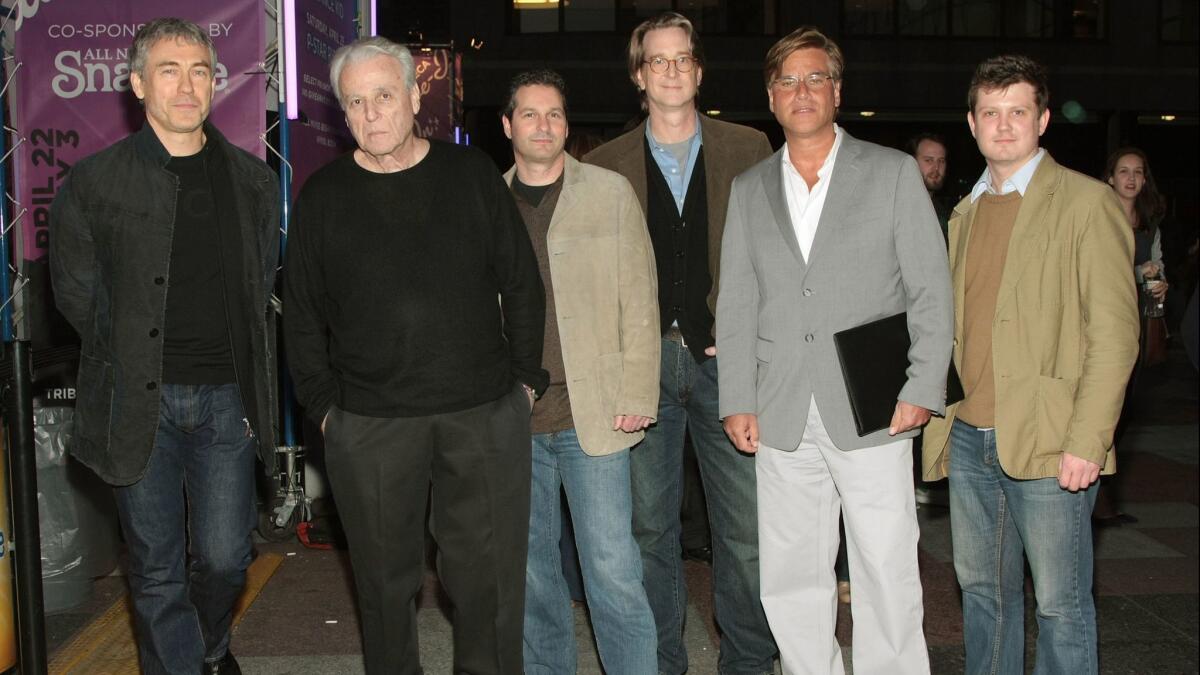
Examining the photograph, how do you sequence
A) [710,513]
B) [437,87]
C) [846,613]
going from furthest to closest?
[437,87]
[846,613]
[710,513]

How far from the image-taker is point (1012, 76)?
362 cm

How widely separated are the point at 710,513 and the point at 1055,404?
1333 millimetres

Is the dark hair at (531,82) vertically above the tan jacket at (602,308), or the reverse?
the dark hair at (531,82)

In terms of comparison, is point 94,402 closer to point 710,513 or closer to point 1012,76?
point 710,513

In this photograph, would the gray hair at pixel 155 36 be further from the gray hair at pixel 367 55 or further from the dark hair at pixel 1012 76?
the dark hair at pixel 1012 76

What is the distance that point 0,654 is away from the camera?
421 centimetres

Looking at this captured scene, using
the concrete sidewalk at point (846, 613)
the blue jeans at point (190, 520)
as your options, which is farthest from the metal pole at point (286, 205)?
the blue jeans at point (190, 520)

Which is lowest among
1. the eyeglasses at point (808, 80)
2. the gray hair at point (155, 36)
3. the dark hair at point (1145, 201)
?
the dark hair at point (1145, 201)

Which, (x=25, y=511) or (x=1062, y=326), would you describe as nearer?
(x=1062, y=326)

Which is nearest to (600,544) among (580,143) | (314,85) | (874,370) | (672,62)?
(874,370)

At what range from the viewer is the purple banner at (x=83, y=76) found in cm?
611

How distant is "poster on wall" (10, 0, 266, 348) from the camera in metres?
6.11

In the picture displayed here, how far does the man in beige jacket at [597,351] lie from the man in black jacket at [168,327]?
1.01 meters

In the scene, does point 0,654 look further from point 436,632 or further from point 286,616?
point 436,632
